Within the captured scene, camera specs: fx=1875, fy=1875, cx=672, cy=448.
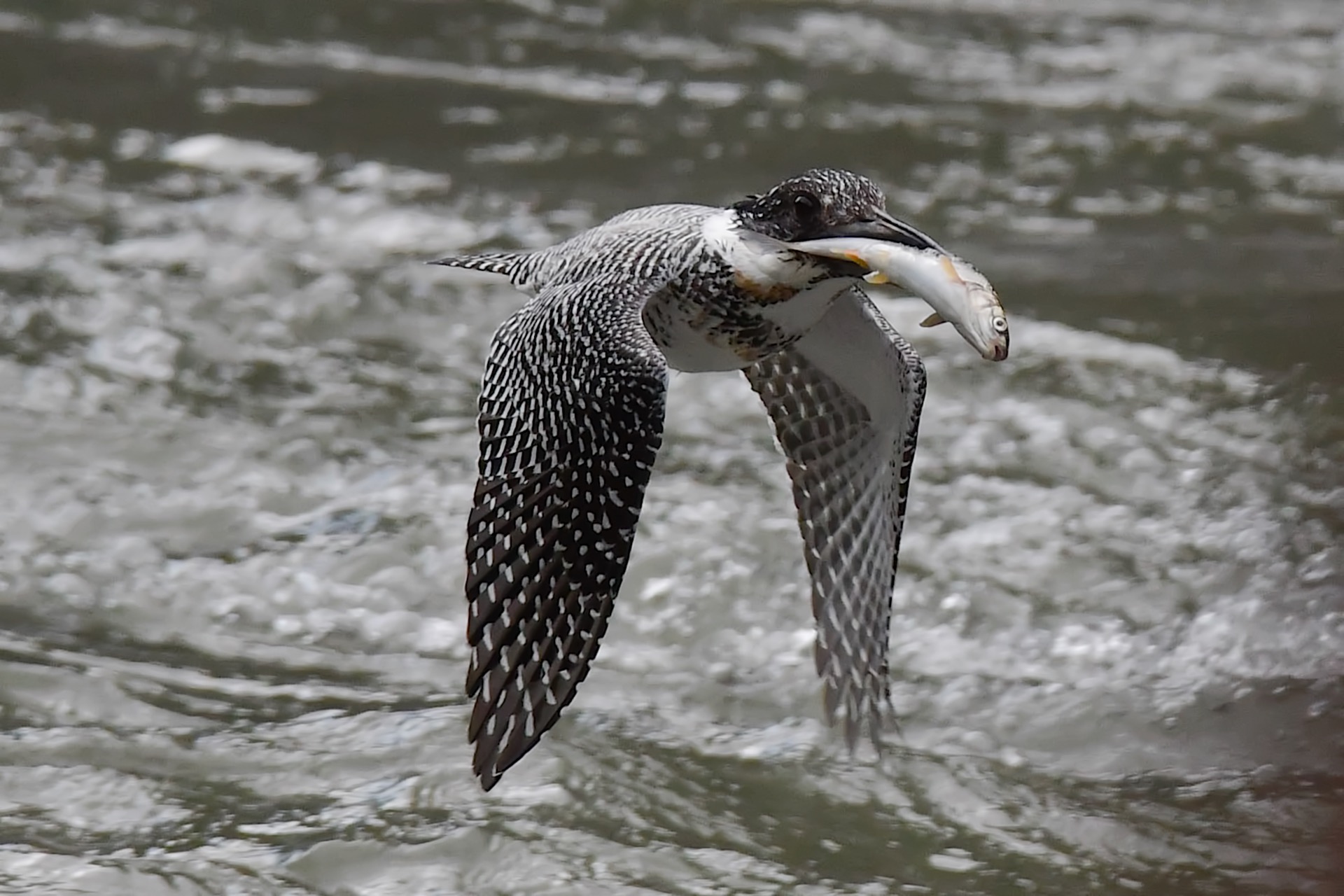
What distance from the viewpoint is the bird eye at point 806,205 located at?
4.45 meters

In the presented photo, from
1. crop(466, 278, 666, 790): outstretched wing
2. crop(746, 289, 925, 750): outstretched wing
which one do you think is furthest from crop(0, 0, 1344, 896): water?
crop(466, 278, 666, 790): outstretched wing

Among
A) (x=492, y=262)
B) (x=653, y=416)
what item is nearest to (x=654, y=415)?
(x=653, y=416)

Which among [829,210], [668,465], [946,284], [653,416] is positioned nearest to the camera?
[946,284]

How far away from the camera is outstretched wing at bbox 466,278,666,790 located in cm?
424

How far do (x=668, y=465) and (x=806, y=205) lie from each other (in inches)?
147

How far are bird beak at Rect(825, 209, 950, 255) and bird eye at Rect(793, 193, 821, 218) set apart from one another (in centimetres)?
8

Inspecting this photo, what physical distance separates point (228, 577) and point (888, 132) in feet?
18.2

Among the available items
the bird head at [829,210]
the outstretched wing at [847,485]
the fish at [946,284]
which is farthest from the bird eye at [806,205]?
the outstretched wing at [847,485]

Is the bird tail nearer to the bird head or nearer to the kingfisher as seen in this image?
the kingfisher

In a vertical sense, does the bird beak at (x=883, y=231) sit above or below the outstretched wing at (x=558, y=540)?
above

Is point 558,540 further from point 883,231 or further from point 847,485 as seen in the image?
point 847,485

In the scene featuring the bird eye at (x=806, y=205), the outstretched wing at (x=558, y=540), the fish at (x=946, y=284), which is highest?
the bird eye at (x=806, y=205)

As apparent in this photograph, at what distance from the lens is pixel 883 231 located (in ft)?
14.1

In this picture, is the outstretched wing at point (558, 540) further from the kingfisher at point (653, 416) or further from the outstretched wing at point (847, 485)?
the outstretched wing at point (847, 485)
